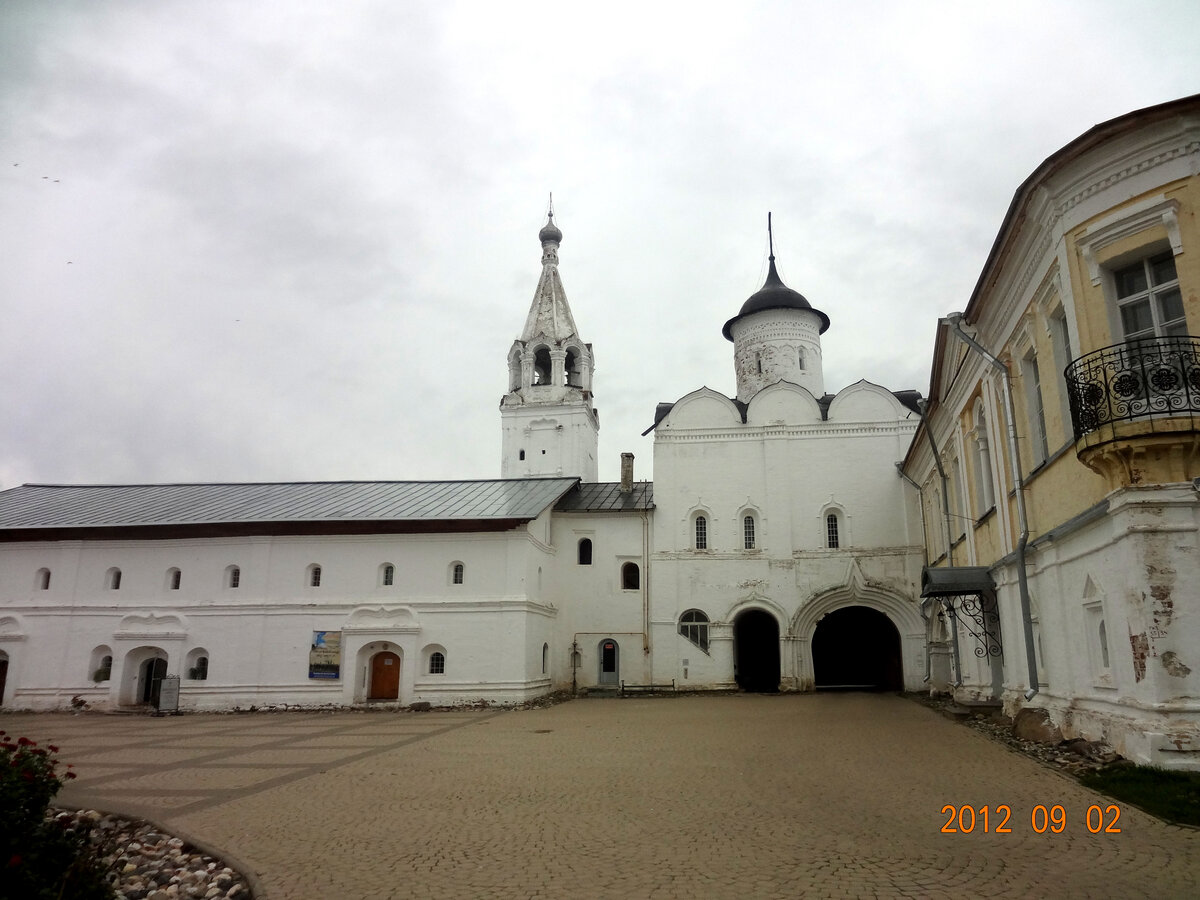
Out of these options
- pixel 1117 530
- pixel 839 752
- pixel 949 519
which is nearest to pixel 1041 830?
pixel 1117 530

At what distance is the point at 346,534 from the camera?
24.9m

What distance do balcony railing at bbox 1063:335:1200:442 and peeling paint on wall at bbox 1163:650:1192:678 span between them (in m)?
2.32

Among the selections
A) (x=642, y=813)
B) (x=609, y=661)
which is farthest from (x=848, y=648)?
(x=642, y=813)

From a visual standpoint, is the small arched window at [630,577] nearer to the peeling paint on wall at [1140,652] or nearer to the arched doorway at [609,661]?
the arched doorway at [609,661]

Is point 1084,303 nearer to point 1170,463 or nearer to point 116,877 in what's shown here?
point 1170,463

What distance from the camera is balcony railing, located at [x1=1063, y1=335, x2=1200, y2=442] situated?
8.77 m

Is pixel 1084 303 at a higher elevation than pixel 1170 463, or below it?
higher

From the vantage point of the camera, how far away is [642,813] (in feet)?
27.5

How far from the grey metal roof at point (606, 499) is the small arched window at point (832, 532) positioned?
224 inches

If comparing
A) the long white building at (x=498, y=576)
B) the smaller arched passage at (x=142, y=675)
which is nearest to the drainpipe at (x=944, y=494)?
the long white building at (x=498, y=576)

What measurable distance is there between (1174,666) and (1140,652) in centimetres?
33

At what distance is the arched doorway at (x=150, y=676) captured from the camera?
81.5ft

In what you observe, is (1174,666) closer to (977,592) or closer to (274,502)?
(977,592)

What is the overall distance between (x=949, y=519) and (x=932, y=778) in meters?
11.6
